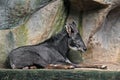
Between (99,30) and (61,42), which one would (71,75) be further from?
(99,30)

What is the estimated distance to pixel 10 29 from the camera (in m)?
4.35

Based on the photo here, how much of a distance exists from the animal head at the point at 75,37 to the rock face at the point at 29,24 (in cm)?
13

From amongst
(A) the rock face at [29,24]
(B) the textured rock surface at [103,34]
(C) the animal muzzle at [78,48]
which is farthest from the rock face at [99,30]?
(A) the rock face at [29,24]

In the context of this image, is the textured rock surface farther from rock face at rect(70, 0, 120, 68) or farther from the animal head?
the animal head

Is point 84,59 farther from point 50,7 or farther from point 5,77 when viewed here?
point 5,77

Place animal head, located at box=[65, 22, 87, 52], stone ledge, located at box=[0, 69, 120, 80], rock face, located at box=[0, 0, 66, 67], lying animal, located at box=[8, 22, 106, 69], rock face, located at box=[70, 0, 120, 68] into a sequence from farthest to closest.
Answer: rock face, located at box=[70, 0, 120, 68] < animal head, located at box=[65, 22, 87, 52] < rock face, located at box=[0, 0, 66, 67] < lying animal, located at box=[8, 22, 106, 69] < stone ledge, located at box=[0, 69, 120, 80]

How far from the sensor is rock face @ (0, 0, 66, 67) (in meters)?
4.31

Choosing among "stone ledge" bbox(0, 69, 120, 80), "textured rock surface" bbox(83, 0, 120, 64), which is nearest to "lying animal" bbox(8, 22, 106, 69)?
"textured rock surface" bbox(83, 0, 120, 64)

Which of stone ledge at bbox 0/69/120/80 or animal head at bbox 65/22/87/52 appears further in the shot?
animal head at bbox 65/22/87/52

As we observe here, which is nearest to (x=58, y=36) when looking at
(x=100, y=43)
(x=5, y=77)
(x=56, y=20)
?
(x=56, y=20)

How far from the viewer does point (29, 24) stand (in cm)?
444

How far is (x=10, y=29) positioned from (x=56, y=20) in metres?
0.53

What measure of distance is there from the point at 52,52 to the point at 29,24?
367 mm

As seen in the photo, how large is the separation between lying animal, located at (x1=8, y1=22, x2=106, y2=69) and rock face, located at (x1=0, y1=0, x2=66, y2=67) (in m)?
0.09
